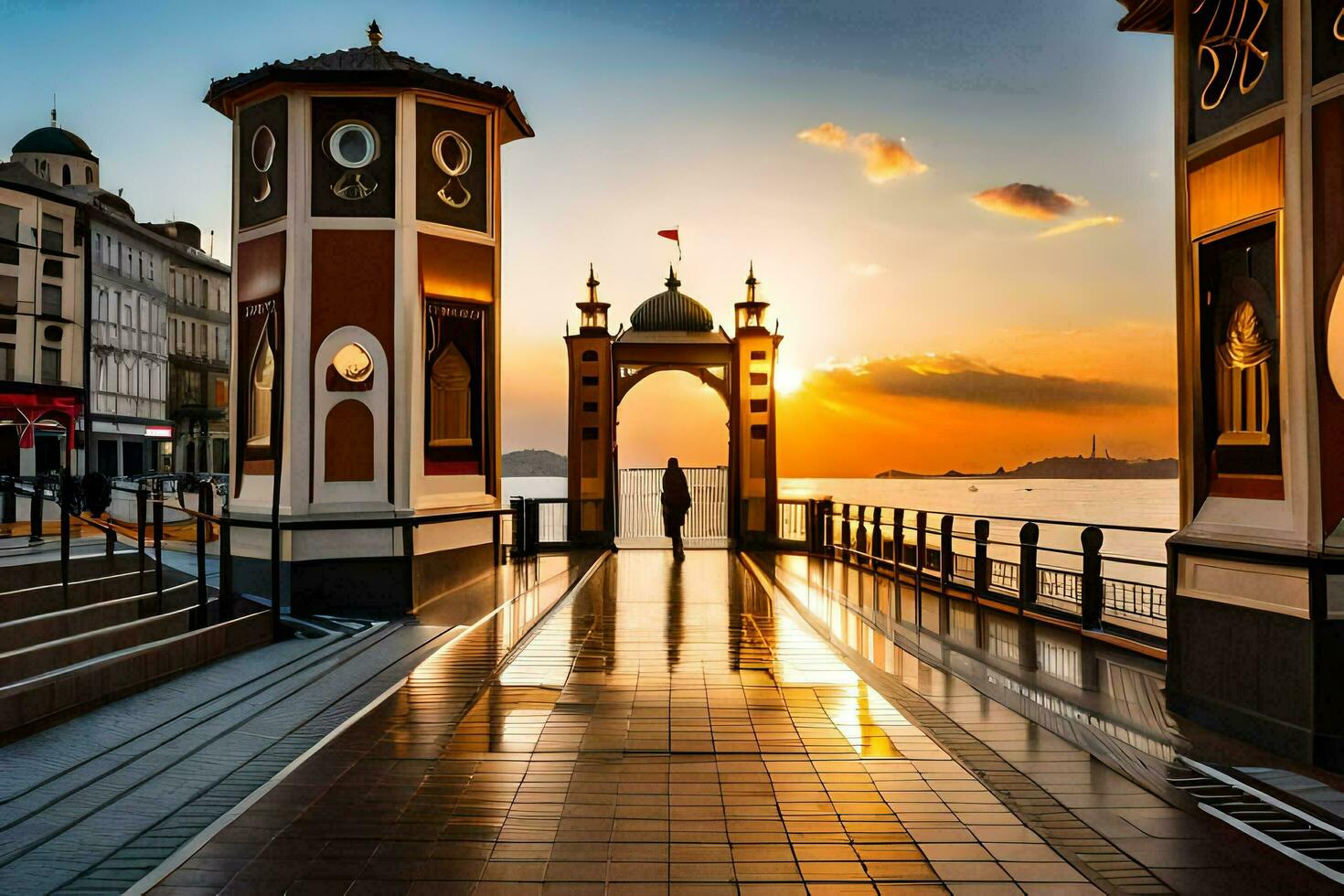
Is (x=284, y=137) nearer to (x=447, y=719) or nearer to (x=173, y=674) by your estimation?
(x=173, y=674)

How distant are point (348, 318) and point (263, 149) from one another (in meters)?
2.67

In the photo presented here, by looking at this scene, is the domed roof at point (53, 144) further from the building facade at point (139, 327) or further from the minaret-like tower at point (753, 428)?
the minaret-like tower at point (753, 428)

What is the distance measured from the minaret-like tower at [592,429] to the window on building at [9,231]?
2622 cm

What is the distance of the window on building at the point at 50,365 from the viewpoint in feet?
114

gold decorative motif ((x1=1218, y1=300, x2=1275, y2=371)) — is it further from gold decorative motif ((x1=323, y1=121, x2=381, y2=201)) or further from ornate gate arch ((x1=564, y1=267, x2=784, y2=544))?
ornate gate arch ((x1=564, y1=267, x2=784, y2=544))

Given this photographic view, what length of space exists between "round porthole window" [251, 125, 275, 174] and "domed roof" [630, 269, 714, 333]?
8804 millimetres

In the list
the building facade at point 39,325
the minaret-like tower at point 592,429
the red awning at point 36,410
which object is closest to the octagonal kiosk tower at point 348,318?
the minaret-like tower at point 592,429

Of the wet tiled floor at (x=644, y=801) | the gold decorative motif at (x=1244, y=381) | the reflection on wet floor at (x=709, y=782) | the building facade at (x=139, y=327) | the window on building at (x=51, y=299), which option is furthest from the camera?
the building facade at (x=139, y=327)

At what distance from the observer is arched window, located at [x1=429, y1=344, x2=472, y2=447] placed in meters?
12.8

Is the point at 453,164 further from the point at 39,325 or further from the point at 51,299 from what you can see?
the point at 51,299

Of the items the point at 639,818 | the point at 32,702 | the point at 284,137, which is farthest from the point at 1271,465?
the point at 284,137

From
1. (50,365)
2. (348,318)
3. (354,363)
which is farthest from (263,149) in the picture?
(50,365)

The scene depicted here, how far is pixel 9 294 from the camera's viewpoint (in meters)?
33.7

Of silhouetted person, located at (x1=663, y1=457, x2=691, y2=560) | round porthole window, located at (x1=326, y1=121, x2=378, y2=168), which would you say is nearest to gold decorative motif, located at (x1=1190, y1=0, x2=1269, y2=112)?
round porthole window, located at (x1=326, y1=121, x2=378, y2=168)
